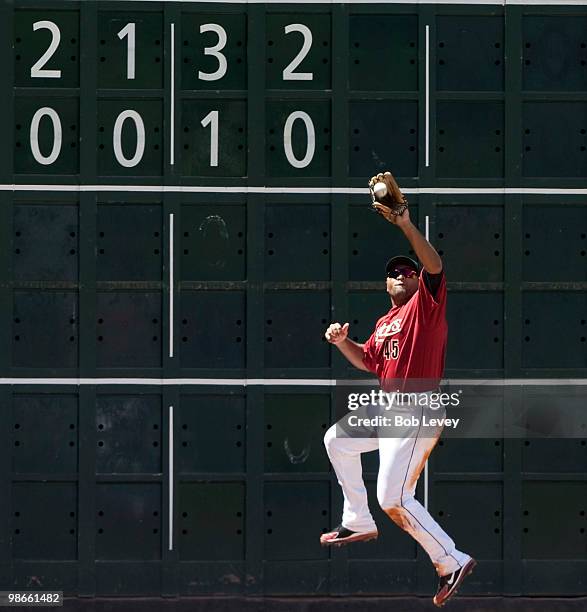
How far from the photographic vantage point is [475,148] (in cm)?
1305

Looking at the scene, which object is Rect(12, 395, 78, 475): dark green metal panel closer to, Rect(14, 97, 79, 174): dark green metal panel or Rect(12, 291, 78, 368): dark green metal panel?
Rect(12, 291, 78, 368): dark green metal panel

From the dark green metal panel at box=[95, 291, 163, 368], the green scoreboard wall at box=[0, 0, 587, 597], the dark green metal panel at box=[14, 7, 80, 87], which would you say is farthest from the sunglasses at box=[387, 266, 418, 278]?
the dark green metal panel at box=[14, 7, 80, 87]

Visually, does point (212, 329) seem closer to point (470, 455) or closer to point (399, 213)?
point (399, 213)

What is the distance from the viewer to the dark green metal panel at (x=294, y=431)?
1292 cm

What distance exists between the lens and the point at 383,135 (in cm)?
1303

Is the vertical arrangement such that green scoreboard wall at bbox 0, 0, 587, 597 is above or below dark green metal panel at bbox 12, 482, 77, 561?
above

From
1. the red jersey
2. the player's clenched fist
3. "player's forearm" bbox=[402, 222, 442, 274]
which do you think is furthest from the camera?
the red jersey

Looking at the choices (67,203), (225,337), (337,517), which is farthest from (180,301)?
(337,517)

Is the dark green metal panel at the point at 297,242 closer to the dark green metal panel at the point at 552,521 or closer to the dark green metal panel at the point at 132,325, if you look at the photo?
the dark green metal panel at the point at 132,325

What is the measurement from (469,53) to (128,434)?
4438 millimetres

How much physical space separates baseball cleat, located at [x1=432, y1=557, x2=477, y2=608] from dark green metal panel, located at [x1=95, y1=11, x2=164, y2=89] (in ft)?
16.0

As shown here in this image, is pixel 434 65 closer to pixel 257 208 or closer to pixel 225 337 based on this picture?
pixel 257 208

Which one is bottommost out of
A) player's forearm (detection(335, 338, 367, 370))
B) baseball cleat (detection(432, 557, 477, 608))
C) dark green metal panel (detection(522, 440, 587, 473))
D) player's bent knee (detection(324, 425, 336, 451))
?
baseball cleat (detection(432, 557, 477, 608))

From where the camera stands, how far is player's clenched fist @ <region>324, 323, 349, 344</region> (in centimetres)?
1208
